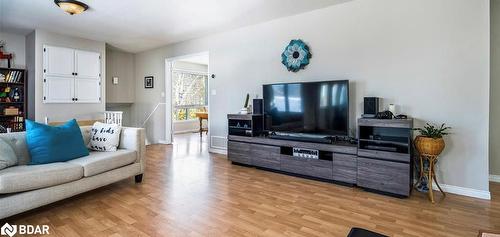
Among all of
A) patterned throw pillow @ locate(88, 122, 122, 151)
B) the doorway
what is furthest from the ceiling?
the doorway

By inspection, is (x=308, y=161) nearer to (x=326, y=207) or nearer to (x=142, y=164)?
(x=326, y=207)

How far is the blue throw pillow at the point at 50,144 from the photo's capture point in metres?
2.35

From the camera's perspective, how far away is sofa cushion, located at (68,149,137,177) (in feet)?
7.99

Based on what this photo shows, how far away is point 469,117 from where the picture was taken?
8.57ft

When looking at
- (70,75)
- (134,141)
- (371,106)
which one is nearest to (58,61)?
(70,75)

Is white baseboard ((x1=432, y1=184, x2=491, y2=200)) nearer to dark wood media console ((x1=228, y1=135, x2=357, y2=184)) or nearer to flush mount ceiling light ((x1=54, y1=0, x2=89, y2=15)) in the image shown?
dark wood media console ((x1=228, y1=135, x2=357, y2=184))

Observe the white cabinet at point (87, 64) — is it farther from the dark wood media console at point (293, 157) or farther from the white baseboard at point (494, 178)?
the white baseboard at point (494, 178)

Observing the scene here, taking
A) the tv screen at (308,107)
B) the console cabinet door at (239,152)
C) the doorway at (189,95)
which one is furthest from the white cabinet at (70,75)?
the tv screen at (308,107)

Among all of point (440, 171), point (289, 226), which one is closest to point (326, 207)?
point (289, 226)

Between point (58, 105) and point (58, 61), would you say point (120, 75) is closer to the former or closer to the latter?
point (58, 61)

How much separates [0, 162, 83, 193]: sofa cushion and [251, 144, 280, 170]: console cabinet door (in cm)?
219

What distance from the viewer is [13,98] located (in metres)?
4.61

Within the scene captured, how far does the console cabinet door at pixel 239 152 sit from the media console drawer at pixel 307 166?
0.62 meters

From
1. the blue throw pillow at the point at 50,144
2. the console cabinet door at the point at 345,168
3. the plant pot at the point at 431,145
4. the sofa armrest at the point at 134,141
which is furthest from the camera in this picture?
the sofa armrest at the point at 134,141
